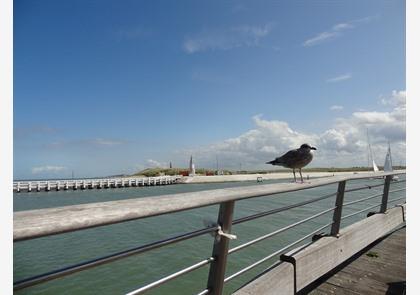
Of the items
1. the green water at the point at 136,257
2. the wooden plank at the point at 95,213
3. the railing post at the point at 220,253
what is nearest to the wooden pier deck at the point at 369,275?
the railing post at the point at 220,253

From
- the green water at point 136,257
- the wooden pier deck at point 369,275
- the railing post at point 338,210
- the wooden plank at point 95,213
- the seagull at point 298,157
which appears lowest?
the green water at point 136,257

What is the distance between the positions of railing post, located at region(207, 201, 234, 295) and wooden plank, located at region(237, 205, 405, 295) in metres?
0.26

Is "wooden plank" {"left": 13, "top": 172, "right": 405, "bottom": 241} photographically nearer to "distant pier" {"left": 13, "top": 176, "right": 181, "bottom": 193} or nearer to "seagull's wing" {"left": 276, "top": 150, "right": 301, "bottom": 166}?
"seagull's wing" {"left": 276, "top": 150, "right": 301, "bottom": 166}

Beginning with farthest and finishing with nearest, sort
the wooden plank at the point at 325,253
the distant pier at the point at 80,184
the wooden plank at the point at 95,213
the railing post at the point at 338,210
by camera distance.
Answer: the distant pier at the point at 80,184, the railing post at the point at 338,210, the wooden plank at the point at 325,253, the wooden plank at the point at 95,213

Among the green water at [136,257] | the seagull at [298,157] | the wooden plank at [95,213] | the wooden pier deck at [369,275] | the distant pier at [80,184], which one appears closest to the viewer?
the wooden plank at [95,213]

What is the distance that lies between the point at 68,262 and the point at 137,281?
3.04m

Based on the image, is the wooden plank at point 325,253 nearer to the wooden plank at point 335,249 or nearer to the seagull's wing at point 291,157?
the wooden plank at point 335,249

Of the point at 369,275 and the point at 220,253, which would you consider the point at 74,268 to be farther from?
the point at 369,275

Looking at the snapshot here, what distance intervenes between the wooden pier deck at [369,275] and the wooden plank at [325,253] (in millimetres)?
79

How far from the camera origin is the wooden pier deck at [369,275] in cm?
256

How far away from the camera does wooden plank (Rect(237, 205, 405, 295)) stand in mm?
2104

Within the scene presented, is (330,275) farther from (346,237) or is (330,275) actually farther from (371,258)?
(371,258)

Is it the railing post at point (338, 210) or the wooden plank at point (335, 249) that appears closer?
the wooden plank at point (335, 249)
